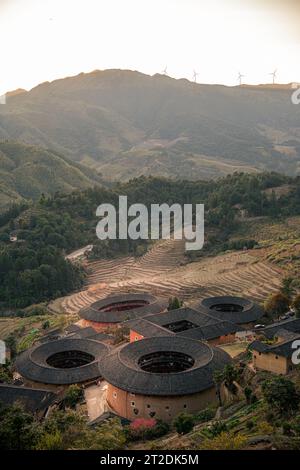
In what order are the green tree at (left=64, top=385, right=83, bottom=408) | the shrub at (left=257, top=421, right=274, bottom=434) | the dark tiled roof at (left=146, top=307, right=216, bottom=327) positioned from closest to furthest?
the shrub at (left=257, top=421, right=274, bottom=434) < the green tree at (left=64, top=385, right=83, bottom=408) < the dark tiled roof at (left=146, top=307, right=216, bottom=327)

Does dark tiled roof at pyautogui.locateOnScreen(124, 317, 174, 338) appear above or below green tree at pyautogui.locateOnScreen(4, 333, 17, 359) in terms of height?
above

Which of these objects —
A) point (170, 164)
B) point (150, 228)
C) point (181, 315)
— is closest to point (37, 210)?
point (150, 228)

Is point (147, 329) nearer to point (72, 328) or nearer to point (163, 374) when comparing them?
point (163, 374)

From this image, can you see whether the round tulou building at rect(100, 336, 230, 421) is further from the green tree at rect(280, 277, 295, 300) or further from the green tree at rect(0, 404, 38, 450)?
the green tree at rect(280, 277, 295, 300)

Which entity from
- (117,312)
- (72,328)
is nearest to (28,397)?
(72,328)

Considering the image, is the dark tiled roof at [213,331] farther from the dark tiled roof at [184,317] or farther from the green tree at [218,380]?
the green tree at [218,380]
